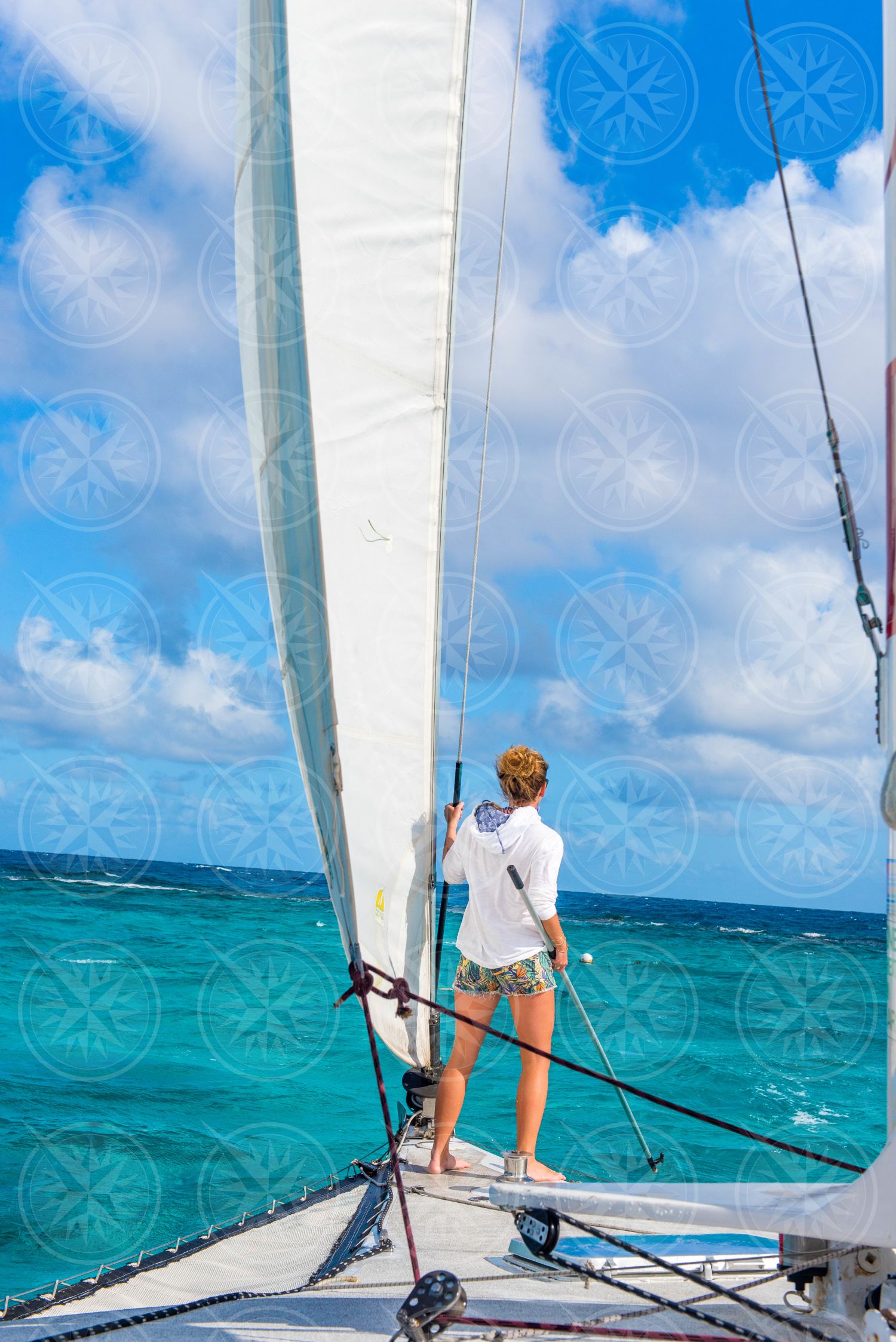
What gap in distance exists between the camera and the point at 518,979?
3.44 metres

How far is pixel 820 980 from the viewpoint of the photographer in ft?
88.4

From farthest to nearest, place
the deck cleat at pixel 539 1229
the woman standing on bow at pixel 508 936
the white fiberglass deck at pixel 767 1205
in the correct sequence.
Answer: the woman standing on bow at pixel 508 936 → the deck cleat at pixel 539 1229 → the white fiberglass deck at pixel 767 1205

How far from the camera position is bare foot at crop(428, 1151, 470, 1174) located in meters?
3.55

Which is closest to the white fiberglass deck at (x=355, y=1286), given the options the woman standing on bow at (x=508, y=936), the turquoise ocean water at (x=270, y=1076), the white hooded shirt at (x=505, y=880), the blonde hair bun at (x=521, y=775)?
the woman standing on bow at (x=508, y=936)

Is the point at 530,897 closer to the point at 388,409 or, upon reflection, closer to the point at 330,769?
the point at 330,769

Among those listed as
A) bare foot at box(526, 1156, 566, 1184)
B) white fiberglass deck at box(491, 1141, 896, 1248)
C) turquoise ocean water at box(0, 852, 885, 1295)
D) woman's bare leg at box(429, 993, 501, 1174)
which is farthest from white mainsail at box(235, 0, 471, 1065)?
turquoise ocean water at box(0, 852, 885, 1295)

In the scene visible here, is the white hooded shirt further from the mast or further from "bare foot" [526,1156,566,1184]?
the mast

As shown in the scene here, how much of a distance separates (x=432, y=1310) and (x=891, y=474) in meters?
1.72

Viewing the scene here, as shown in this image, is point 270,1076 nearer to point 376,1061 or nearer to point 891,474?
point 376,1061

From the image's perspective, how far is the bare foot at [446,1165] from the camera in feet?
11.7

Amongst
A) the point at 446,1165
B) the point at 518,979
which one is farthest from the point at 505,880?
the point at 446,1165

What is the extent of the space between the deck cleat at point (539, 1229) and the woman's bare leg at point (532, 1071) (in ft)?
3.57

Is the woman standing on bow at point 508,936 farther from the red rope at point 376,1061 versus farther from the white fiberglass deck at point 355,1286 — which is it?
the red rope at point 376,1061

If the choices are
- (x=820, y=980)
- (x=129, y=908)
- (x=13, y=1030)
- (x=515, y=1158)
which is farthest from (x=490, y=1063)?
(x=129, y=908)
